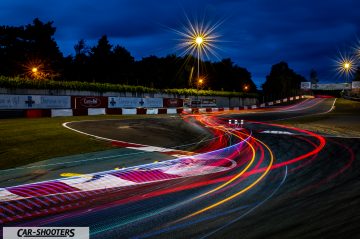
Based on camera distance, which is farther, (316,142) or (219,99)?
(219,99)

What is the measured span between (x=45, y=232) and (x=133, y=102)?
128 ft

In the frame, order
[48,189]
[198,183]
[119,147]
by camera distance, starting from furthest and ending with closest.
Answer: [119,147] → [198,183] → [48,189]

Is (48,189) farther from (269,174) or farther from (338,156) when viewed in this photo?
(338,156)

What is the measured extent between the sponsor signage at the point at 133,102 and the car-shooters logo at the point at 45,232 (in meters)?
35.3

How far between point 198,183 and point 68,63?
7256 centimetres

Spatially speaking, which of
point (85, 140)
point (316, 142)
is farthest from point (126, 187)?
point (316, 142)

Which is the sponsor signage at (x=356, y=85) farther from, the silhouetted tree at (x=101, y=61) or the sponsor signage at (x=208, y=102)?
the silhouetted tree at (x=101, y=61)

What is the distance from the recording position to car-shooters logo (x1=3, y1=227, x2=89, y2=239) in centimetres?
532

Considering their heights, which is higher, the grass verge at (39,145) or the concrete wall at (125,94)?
the concrete wall at (125,94)

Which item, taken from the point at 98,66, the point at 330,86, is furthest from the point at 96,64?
the point at 330,86

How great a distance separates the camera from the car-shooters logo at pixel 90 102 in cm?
3675

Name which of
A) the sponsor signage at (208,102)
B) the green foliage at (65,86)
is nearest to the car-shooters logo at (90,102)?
the green foliage at (65,86)

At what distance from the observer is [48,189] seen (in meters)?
7.86

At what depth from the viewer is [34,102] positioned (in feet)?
104
